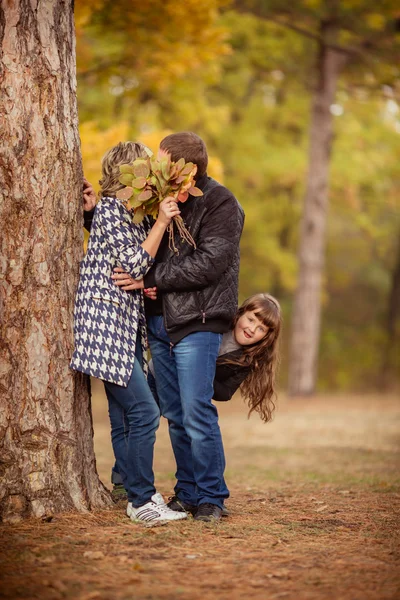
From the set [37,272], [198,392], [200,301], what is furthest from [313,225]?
[37,272]

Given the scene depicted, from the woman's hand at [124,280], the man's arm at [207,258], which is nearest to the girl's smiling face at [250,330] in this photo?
the man's arm at [207,258]

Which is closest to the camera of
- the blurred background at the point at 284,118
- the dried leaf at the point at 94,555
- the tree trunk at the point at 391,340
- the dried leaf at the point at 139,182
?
the dried leaf at the point at 94,555

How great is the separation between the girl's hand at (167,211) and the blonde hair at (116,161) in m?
0.29

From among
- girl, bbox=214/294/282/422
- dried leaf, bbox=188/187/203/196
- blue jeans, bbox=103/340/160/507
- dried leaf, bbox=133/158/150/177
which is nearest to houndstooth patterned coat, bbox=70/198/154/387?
blue jeans, bbox=103/340/160/507

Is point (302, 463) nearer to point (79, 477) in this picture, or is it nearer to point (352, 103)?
point (79, 477)

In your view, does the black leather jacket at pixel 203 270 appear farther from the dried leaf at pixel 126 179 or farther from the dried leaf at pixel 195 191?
the dried leaf at pixel 126 179

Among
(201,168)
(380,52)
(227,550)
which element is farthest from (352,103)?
(227,550)

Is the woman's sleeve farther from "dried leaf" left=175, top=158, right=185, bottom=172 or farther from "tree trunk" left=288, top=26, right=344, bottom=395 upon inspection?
"tree trunk" left=288, top=26, right=344, bottom=395

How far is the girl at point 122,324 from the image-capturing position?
3.89 m

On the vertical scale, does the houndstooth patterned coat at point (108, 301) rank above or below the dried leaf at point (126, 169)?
below

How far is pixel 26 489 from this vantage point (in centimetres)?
383

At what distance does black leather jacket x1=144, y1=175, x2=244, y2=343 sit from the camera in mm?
3988

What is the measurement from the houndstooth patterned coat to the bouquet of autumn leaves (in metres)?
0.13

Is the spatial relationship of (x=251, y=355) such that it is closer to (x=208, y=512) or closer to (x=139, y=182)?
(x=208, y=512)
